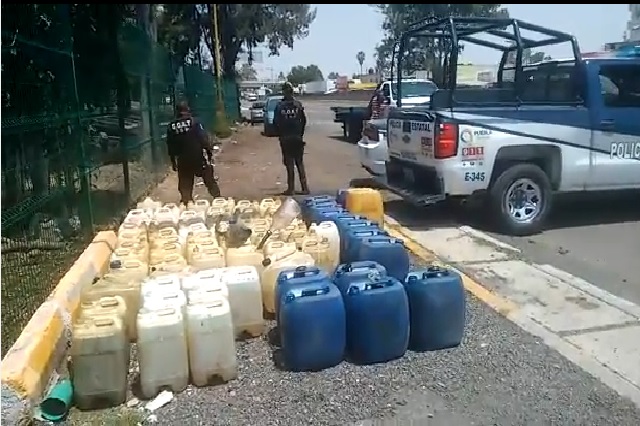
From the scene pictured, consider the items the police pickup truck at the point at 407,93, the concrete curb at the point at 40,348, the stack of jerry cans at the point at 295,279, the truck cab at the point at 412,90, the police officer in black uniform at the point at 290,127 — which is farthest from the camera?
the truck cab at the point at 412,90

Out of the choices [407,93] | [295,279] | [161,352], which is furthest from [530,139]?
[407,93]

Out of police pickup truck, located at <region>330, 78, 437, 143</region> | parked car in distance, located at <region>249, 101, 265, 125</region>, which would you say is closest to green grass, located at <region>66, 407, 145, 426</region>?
police pickup truck, located at <region>330, 78, 437, 143</region>

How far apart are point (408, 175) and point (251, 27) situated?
30886 millimetres

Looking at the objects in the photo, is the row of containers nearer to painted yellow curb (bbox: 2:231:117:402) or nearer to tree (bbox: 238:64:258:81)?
painted yellow curb (bbox: 2:231:117:402)

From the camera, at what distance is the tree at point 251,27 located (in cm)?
3528

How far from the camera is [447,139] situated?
7703 millimetres

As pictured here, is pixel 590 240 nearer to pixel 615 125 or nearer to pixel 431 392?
pixel 615 125

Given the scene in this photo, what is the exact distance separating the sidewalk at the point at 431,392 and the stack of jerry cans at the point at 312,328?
9 cm

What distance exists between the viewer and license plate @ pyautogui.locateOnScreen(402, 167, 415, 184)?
8766 millimetres

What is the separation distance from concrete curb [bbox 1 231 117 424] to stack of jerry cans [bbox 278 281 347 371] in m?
1.46

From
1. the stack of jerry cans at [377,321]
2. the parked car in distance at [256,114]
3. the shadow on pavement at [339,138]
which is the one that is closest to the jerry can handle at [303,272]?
the stack of jerry cans at [377,321]

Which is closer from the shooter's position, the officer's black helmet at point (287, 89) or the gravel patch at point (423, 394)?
the gravel patch at point (423, 394)

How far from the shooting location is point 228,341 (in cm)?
413

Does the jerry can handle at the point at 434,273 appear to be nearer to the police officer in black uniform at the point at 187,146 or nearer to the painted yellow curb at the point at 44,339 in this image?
the painted yellow curb at the point at 44,339
